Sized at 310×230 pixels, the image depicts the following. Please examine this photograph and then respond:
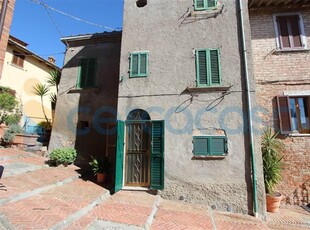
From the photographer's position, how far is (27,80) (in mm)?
14516

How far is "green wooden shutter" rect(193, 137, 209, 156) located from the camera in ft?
20.5

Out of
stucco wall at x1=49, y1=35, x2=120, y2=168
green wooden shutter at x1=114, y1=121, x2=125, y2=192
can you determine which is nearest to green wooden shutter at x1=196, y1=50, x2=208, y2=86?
green wooden shutter at x1=114, y1=121, x2=125, y2=192

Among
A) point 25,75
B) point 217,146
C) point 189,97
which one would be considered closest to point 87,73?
point 189,97

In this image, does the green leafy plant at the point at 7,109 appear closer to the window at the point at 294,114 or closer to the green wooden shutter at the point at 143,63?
the green wooden shutter at the point at 143,63

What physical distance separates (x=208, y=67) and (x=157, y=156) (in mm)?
3621

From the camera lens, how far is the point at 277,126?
282 inches

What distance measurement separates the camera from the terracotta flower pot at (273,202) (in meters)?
6.06

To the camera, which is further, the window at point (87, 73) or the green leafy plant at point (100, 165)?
the window at point (87, 73)

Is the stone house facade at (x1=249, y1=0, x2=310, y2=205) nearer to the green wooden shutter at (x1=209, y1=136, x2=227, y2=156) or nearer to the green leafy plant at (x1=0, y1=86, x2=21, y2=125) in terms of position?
the green wooden shutter at (x1=209, y1=136, x2=227, y2=156)

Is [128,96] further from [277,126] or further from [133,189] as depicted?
[277,126]

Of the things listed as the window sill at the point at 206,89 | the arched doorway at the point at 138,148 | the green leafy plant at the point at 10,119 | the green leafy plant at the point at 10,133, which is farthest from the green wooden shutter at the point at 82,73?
the window sill at the point at 206,89

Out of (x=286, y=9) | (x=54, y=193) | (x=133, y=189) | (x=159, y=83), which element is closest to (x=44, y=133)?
(x=54, y=193)

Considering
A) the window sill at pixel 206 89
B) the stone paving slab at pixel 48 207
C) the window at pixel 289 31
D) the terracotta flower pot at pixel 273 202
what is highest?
the window at pixel 289 31

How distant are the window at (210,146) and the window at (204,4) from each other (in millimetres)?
4957
